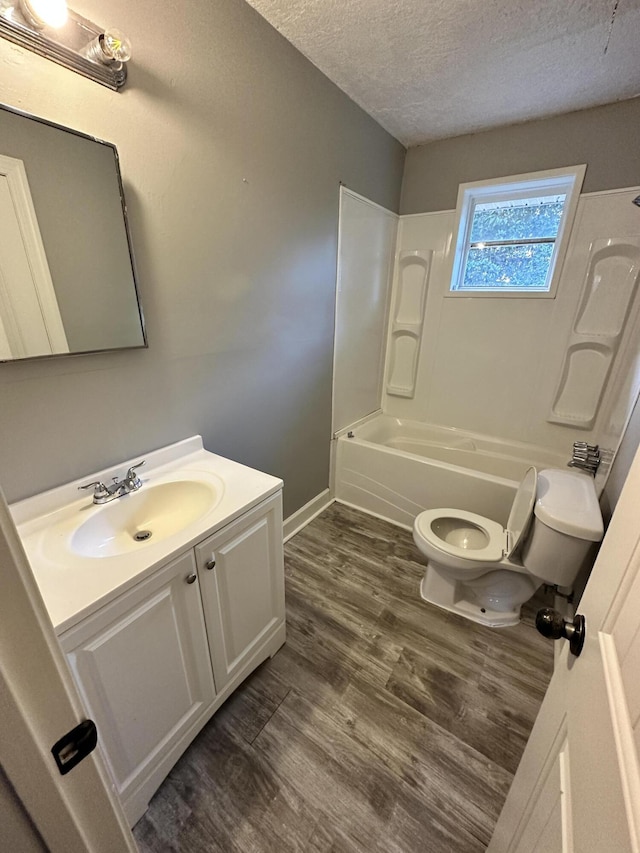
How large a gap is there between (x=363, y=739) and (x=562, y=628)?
1.02 m

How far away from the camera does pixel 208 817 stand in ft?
3.41

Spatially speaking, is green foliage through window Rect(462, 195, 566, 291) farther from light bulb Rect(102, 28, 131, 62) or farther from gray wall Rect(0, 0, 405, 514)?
light bulb Rect(102, 28, 131, 62)

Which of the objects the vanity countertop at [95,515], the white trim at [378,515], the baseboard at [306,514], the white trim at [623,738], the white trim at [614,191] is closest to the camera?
the white trim at [623,738]

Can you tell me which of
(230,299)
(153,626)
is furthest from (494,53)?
(153,626)

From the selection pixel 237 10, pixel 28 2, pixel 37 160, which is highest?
pixel 237 10

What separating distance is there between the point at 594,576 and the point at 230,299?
1.51m

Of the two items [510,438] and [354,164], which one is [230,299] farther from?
[510,438]

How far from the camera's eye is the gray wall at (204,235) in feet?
3.37

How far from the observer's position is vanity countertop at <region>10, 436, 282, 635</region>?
0.80 m

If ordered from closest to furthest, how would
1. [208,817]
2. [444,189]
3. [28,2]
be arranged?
[28,2]
[208,817]
[444,189]

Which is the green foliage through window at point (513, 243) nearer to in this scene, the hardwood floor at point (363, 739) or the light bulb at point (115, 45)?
the hardwood floor at point (363, 739)

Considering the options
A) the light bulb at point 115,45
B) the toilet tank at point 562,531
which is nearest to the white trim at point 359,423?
the toilet tank at point 562,531

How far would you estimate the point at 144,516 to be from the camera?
1.24m

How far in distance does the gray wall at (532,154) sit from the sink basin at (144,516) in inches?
100
